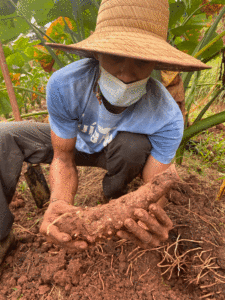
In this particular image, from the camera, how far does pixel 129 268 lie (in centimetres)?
100

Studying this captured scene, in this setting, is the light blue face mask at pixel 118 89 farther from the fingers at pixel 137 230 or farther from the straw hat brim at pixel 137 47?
the fingers at pixel 137 230

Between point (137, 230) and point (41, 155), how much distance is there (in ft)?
2.85

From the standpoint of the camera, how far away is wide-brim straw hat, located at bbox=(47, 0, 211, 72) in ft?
2.26

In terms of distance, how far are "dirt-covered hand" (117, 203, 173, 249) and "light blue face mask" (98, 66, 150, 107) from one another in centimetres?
50

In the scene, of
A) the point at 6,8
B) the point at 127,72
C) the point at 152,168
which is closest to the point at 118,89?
the point at 127,72

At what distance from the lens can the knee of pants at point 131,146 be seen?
1103mm

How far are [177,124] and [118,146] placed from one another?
342mm

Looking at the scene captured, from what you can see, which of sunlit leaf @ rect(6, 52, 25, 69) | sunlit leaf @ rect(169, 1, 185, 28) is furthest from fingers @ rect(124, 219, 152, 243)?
sunlit leaf @ rect(6, 52, 25, 69)

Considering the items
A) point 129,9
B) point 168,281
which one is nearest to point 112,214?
point 168,281

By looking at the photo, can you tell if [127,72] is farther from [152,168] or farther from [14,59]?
[14,59]

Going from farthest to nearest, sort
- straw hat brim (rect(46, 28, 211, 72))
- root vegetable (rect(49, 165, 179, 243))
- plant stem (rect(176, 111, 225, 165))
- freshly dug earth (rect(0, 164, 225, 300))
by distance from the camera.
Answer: plant stem (rect(176, 111, 225, 165)), freshly dug earth (rect(0, 164, 225, 300)), root vegetable (rect(49, 165, 179, 243)), straw hat brim (rect(46, 28, 211, 72))

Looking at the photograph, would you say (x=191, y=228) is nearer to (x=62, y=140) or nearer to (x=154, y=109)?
(x=154, y=109)

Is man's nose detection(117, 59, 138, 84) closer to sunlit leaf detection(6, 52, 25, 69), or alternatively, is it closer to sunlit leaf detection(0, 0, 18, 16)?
sunlit leaf detection(0, 0, 18, 16)

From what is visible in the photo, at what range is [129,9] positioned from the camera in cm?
75
